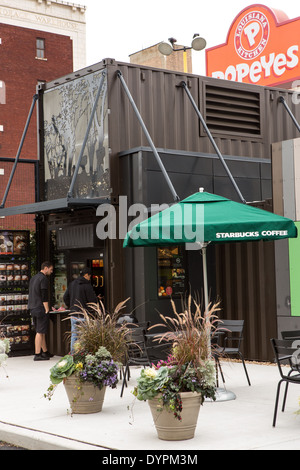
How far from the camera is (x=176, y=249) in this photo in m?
13.8

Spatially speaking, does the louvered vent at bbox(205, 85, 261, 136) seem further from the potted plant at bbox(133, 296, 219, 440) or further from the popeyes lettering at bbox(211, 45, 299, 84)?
the popeyes lettering at bbox(211, 45, 299, 84)

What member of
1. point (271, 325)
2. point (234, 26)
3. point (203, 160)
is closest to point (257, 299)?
point (271, 325)

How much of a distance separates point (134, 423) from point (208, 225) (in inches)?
101

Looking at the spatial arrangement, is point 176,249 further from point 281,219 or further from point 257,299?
point 281,219

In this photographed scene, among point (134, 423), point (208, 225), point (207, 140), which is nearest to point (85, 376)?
point (134, 423)

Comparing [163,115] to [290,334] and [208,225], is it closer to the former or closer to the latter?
[208,225]

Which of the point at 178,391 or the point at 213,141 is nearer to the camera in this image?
the point at 178,391

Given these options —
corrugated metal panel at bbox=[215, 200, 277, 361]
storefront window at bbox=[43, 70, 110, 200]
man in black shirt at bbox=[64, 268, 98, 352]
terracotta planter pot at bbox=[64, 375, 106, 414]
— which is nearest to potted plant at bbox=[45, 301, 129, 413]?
terracotta planter pot at bbox=[64, 375, 106, 414]

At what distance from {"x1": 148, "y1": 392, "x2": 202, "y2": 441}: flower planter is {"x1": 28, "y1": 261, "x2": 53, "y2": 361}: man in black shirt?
299 inches

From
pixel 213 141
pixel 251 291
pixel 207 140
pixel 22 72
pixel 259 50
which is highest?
pixel 22 72

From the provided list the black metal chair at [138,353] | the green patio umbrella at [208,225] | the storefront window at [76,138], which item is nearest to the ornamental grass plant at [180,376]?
the green patio umbrella at [208,225]

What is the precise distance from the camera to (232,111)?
51.5 feet

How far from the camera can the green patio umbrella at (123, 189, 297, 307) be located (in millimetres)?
8844
